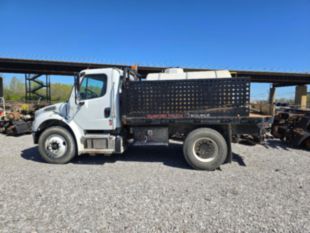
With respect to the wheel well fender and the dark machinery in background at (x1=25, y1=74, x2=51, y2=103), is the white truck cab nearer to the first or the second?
the wheel well fender

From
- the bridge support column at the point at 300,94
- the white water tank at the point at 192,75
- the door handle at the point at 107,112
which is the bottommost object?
the door handle at the point at 107,112

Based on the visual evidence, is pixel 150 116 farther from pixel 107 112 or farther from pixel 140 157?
pixel 140 157

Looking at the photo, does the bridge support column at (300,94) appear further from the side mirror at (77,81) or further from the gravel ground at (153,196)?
the side mirror at (77,81)

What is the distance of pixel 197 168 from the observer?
16.4ft

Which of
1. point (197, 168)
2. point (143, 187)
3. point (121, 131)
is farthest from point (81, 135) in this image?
point (197, 168)

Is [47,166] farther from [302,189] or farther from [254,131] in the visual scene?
[302,189]

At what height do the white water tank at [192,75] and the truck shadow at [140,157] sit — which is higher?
the white water tank at [192,75]

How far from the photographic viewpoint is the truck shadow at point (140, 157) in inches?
223

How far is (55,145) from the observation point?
544 centimetres

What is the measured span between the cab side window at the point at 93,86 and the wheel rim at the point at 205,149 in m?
2.82

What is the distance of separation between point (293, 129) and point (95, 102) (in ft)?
23.7

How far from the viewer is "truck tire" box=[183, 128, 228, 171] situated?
16.1 feet

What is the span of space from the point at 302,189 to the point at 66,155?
5523 mm

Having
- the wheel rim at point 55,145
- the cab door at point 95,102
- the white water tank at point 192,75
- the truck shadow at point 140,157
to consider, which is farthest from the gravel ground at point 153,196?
the white water tank at point 192,75
